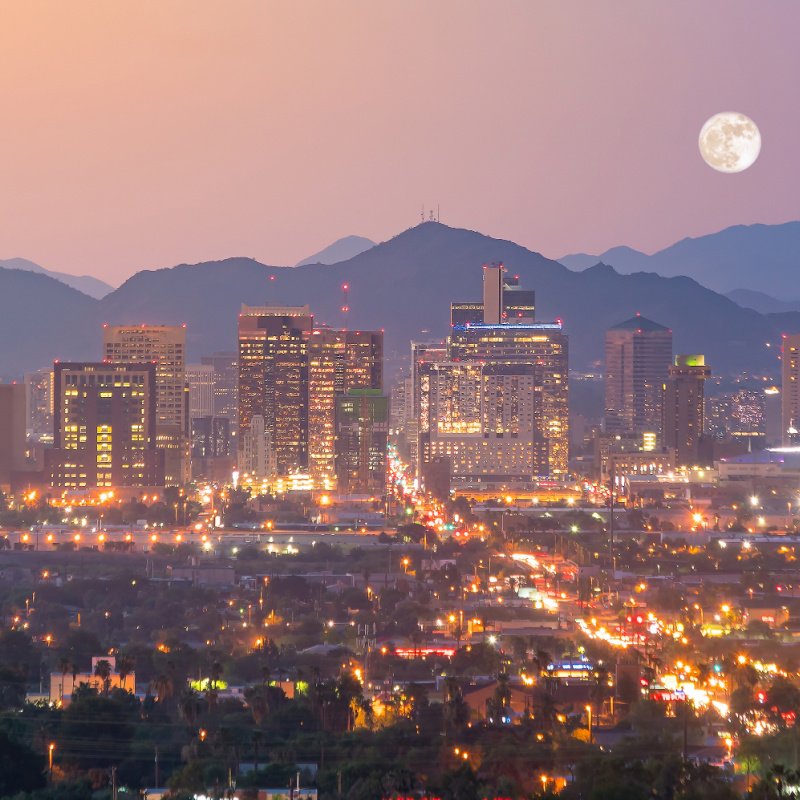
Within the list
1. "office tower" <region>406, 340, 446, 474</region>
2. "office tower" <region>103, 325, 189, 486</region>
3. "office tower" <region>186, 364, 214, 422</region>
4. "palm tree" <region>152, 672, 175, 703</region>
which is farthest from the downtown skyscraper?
"palm tree" <region>152, 672, 175, 703</region>

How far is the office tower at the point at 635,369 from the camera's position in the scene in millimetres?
148500

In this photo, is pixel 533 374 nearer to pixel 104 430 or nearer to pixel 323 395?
pixel 323 395

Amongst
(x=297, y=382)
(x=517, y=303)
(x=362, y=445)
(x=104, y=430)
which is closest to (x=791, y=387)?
(x=517, y=303)

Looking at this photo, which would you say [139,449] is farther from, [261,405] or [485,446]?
[485,446]

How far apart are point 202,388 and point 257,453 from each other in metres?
54.2

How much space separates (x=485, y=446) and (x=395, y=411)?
35250 mm

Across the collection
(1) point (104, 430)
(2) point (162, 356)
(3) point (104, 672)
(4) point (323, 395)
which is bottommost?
(3) point (104, 672)

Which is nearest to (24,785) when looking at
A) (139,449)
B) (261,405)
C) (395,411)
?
(139,449)

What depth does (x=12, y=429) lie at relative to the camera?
10306cm

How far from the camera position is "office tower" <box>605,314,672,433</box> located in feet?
487

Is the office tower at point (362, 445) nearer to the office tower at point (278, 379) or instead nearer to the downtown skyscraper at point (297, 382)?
the downtown skyscraper at point (297, 382)

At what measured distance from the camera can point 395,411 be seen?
150875 millimetres

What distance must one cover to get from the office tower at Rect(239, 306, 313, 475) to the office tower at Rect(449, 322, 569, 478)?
10.4 meters

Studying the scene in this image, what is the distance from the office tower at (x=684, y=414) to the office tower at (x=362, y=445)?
48.4 ft
